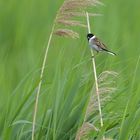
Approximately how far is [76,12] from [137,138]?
0.85 meters

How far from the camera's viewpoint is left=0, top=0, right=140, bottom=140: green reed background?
121 inches

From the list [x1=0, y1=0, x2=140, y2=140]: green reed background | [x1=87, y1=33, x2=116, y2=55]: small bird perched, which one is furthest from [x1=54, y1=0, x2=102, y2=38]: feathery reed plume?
[x1=87, y1=33, x2=116, y2=55]: small bird perched

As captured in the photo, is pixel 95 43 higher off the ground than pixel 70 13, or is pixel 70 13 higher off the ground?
pixel 70 13

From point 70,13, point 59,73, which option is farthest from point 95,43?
point 70,13

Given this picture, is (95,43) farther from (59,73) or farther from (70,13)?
(70,13)

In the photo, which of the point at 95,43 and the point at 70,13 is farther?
the point at 95,43

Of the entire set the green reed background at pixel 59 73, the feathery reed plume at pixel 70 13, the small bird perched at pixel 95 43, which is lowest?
the green reed background at pixel 59 73

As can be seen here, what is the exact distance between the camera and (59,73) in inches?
126

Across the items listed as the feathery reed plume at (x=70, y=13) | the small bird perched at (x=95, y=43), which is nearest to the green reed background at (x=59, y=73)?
the small bird perched at (x=95, y=43)

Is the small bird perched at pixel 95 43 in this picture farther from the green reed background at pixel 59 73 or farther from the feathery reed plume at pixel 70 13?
the feathery reed plume at pixel 70 13

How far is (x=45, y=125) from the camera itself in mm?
3180

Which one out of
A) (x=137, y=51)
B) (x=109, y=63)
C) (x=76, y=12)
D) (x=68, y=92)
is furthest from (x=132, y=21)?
(x=76, y=12)

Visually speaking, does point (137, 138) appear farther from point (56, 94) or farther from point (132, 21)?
point (132, 21)

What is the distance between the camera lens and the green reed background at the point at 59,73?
3066 millimetres
